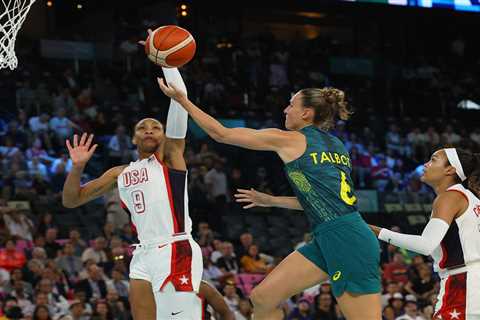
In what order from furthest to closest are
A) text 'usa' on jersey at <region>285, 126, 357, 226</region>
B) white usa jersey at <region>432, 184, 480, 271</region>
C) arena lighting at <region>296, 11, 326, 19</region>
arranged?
1. arena lighting at <region>296, 11, 326, 19</region>
2. text 'usa' on jersey at <region>285, 126, 357, 226</region>
3. white usa jersey at <region>432, 184, 480, 271</region>

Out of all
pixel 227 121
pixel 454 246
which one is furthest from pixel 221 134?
pixel 227 121

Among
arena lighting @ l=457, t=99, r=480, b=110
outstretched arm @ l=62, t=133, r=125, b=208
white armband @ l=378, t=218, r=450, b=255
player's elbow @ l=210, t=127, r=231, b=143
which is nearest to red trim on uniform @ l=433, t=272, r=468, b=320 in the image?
white armband @ l=378, t=218, r=450, b=255

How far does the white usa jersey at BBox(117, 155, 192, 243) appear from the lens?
708 centimetres

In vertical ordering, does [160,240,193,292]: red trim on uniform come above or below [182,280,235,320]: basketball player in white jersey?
above

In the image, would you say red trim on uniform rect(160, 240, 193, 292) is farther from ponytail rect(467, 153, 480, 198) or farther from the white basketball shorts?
ponytail rect(467, 153, 480, 198)

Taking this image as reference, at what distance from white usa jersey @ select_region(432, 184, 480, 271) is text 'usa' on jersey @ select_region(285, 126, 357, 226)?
72 centimetres

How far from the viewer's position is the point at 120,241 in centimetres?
1420

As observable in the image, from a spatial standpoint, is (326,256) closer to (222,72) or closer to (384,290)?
(384,290)

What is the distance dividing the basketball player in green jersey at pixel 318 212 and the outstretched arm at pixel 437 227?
1.01 feet

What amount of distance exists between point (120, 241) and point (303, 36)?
1484cm

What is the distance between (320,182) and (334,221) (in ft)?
0.95

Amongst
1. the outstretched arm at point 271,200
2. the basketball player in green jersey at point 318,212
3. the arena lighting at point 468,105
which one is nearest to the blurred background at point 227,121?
the arena lighting at point 468,105

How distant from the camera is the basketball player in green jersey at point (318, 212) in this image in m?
6.33

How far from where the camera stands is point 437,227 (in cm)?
610
